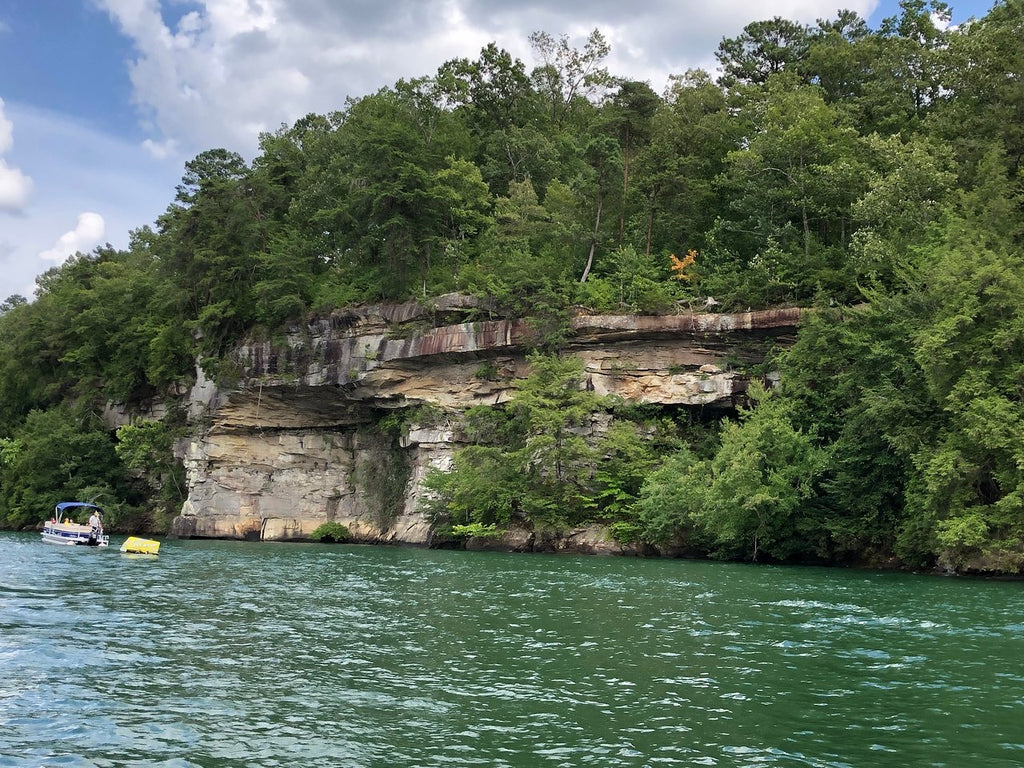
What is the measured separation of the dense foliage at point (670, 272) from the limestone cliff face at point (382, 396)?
1500mm

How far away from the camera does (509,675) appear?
11672mm

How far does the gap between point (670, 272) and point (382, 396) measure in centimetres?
1703

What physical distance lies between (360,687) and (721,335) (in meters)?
30.7

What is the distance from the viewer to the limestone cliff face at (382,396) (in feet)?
129

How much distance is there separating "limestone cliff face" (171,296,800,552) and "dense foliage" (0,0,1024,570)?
1500mm

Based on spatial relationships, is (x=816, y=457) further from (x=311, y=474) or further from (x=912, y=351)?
(x=311, y=474)

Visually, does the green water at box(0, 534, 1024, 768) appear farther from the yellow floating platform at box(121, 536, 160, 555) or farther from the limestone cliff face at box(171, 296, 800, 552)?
the limestone cliff face at box(171, 296, 800, 552)

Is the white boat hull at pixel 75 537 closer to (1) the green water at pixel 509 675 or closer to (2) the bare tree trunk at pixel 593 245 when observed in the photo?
(1) the green water at pixel 509 675

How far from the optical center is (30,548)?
35.3m

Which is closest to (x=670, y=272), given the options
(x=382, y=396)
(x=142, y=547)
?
(x=382, y=396)

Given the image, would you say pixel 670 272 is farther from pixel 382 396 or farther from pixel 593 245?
pixel 382 396

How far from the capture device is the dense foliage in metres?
27.2

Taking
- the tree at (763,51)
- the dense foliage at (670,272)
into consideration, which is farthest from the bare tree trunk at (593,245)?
the tree at (763,51)

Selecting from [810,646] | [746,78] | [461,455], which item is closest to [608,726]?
[810,646]
